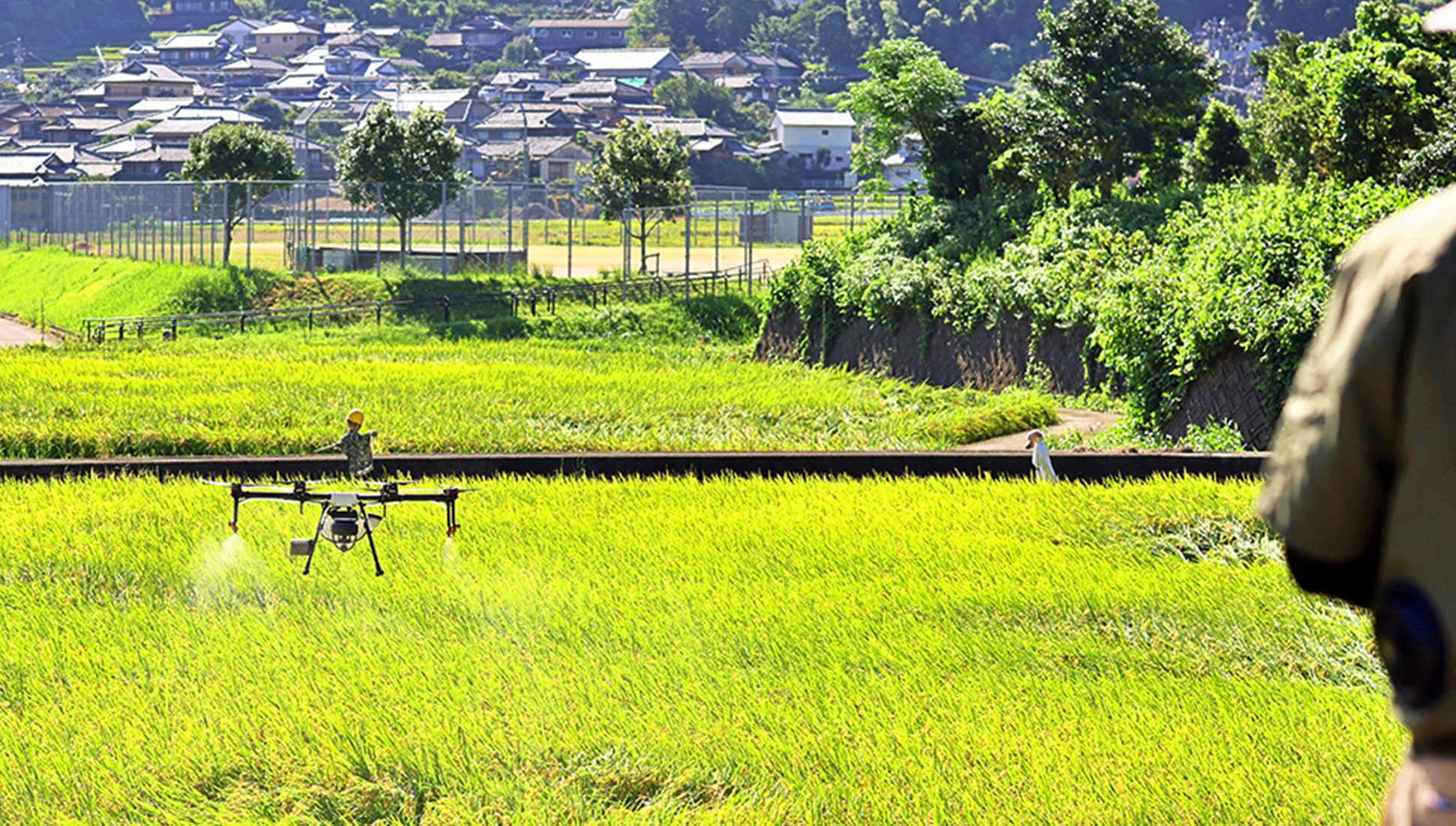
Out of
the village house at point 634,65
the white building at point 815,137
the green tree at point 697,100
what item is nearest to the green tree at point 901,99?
the white building at point 815,137

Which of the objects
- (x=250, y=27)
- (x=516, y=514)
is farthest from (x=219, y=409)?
(x=250, y=27)

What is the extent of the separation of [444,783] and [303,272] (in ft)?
117

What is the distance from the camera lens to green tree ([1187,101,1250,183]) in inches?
1334

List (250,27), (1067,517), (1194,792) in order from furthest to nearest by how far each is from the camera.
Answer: (250,27) → (1067,517) → (1194,792)

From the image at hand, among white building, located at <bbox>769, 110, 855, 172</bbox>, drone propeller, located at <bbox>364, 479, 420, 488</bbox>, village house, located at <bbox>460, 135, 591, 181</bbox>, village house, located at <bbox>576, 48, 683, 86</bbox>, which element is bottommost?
drone propeller, located at <bbox>364, 479, 420, 488</bbox>

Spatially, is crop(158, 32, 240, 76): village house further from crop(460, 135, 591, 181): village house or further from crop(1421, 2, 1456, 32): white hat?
crop(1421, 2, 1456, 32): white hat

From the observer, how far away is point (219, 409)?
16.0 m

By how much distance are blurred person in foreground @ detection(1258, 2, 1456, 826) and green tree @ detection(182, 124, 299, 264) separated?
41176 millimetres

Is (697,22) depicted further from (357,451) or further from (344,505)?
(344,505)

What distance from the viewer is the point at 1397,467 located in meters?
1.88

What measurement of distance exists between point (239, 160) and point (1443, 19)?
43628 millimetres

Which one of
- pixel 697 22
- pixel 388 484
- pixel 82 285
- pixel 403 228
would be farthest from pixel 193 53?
pixel 388 484

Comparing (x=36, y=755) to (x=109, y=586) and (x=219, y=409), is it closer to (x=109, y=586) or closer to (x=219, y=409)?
(x=109, y=586)

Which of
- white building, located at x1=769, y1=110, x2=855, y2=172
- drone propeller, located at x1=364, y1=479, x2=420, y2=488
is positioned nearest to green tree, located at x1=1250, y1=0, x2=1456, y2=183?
drone propeller, located at x1=364, y1=479, x2=420, y2=488
